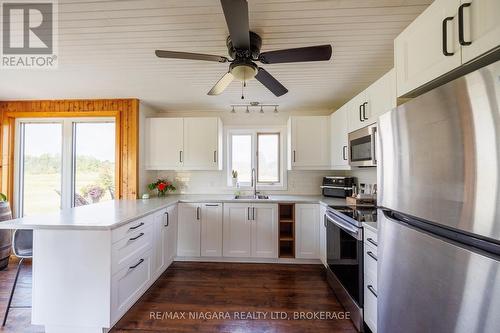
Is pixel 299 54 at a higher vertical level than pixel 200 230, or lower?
higher

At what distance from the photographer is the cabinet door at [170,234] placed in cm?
269

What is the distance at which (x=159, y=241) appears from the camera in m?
2.49

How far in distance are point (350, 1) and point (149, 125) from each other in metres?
3.02

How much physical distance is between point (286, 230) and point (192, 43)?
2.65m

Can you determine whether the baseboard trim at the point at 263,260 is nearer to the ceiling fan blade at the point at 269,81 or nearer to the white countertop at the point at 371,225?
the white countertop at the point at 371,225

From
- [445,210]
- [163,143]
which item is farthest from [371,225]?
[163,143]

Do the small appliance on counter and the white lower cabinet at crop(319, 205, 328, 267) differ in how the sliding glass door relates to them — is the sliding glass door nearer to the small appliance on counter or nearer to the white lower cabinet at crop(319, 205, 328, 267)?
the white lower cabinet at crop(319, 205, 328, 267)

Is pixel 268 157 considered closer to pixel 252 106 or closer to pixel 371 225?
pixel 252 106

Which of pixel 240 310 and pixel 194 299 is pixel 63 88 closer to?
pixel 194 299

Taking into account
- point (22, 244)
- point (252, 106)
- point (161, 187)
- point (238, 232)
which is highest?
point (252, 106)

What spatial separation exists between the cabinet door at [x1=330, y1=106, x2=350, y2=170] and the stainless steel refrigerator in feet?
5.52

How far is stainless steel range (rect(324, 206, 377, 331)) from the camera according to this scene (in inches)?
67.5

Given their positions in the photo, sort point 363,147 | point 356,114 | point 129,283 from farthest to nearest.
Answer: point 356,114 < point 363,147 < point 129,283

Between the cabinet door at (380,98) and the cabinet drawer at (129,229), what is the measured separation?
7.86 feet
